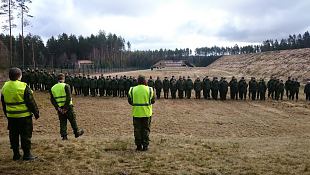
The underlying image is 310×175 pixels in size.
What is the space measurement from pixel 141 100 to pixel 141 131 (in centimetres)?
75

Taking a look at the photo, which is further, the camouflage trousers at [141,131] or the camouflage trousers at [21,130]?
the camouflage trousers at [141,131]

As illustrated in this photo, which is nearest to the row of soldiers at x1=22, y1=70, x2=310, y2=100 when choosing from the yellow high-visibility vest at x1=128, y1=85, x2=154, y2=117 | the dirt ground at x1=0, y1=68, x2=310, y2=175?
the dirt ground at x1=0, y1=68, x2=310, y2=175

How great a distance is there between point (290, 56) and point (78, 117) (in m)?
57.7

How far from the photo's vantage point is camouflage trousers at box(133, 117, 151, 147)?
8500 millimetres

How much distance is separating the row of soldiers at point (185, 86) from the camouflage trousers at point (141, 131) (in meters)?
16.6

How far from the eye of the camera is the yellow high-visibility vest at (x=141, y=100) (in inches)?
336

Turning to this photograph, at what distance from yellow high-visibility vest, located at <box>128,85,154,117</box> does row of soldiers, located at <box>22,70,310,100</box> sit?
16490 mm

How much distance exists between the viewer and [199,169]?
6691mm

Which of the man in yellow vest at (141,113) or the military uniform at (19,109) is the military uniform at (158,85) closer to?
the man in yellow vest at (141,113)

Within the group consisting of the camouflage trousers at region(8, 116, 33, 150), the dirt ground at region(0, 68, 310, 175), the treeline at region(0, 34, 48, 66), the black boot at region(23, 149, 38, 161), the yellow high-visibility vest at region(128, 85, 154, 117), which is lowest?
the dirt ground at region(0, 68, 310, 175)

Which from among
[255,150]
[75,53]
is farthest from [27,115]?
[75,53]

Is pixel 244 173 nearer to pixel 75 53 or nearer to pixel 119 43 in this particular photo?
pixel 75 53

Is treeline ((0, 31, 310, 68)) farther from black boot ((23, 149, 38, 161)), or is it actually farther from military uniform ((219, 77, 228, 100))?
black boot ((23, 149, 38, 161))

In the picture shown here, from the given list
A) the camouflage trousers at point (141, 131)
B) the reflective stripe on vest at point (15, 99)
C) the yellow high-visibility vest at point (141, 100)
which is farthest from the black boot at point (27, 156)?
the yellow high-visibility vest at point (141, 100)
